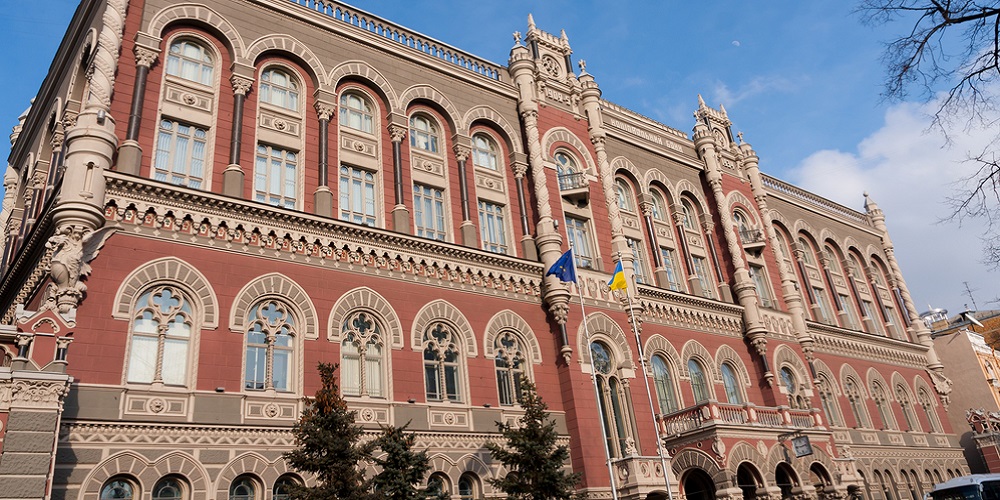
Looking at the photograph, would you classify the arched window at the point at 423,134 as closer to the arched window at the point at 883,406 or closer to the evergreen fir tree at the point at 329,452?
the evergreen fir tree at the point at 329,452

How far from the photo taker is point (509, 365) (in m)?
26.0

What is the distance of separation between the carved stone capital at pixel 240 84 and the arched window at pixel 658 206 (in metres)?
20.2

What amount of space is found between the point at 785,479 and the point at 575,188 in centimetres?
1498

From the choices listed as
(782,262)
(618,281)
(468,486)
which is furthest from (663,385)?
(782,262)

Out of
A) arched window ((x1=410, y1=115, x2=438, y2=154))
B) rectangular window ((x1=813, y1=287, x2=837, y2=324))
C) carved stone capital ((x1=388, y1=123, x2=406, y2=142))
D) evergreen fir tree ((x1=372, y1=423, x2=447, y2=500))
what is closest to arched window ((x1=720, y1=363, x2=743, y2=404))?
rectangular window ((x1=813, y1=287, x2=837, y2=324))

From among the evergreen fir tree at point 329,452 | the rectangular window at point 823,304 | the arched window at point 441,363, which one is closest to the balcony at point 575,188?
the arched window at point 441,363

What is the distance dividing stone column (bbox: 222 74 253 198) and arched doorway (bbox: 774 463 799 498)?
21977 millimetres

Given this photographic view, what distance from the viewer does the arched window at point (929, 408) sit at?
45500 millimetres

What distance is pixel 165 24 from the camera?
22922mm

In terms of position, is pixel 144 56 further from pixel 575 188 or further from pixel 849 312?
pixel 849 312

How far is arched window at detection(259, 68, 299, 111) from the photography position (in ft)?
81.2

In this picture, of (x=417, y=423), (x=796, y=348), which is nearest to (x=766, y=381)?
(x=796, y=348)

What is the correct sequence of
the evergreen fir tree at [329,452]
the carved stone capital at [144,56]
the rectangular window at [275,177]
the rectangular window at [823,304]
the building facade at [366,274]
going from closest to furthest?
the evergreen fir tree at [329,452] → the building facade at [366,274] → the carved stone capital at [144,56] → the rectangular window at [275,177] → the rectangular window at [823,304]

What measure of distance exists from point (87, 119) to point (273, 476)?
428 inches
